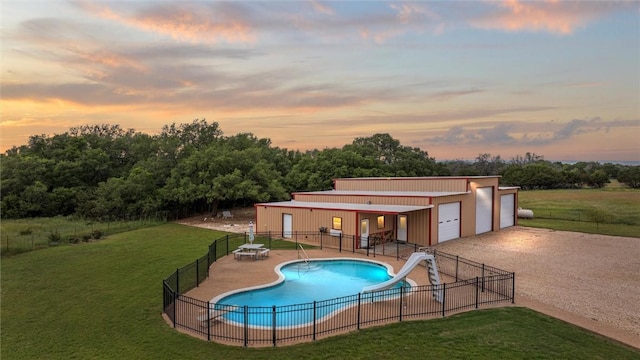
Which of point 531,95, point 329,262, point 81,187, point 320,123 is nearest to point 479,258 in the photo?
point 329,262

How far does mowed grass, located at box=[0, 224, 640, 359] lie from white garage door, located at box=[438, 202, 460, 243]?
13.2m

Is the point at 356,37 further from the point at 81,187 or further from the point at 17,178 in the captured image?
the point at 17,178

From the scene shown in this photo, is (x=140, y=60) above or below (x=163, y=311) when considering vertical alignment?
above

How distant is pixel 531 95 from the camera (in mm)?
33031

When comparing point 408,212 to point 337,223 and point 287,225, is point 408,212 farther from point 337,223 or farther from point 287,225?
point 287,225

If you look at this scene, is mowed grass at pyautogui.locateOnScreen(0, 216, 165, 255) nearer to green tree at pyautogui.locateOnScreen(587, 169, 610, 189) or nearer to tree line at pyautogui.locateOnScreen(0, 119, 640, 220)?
tree line at pyautogui.locateOnScreen(0, 119, 640, 220)

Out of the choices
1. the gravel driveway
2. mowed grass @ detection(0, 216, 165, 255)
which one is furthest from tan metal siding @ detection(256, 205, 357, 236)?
mowed grass @ detection(0, 216, 165, 255)

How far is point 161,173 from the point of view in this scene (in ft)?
143

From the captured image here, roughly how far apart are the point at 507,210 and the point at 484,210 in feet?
14.6

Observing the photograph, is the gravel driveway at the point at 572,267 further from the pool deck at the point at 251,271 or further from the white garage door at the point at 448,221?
the pool deck at the point at 251,271

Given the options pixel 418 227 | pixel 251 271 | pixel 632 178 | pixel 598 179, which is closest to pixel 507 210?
pixel 418 227

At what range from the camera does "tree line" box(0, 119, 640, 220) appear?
3878cm

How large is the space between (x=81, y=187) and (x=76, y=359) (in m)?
44.1

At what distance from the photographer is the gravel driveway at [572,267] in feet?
41.1
